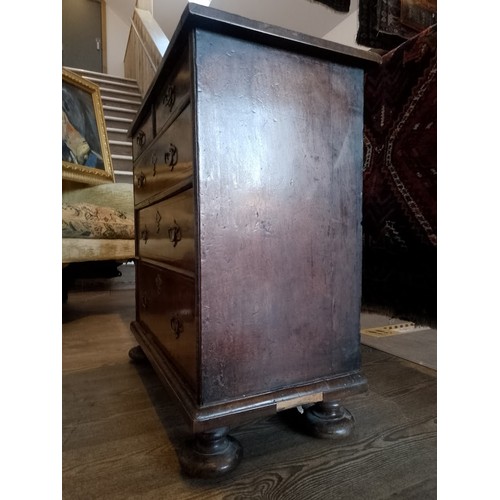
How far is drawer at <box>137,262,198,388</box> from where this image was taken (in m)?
0.71

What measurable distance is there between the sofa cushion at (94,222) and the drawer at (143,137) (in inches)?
28.3

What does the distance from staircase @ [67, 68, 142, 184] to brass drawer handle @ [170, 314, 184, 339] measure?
2.66 m

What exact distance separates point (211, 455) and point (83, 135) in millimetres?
2444

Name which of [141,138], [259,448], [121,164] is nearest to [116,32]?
[121,164]

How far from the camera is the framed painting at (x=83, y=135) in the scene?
87.4 inches

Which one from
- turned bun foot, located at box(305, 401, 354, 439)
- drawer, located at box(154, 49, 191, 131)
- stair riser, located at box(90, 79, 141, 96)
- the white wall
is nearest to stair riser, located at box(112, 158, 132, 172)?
stair riser, located at box(90, 79, 141, 96)

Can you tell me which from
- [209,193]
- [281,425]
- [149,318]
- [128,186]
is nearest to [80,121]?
[128,186]

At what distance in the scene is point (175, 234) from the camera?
2.62 ft

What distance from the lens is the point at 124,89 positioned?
4.44 meters

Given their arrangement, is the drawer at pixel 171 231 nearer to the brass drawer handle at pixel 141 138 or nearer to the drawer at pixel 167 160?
the drawer at pixel 167 160

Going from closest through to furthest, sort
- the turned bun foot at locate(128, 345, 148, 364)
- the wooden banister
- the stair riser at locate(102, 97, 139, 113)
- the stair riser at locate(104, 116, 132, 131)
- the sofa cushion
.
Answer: the turned bun foot at locate(128, 345, 148, 364)
the sofa cushion
the wooden banister
the stair riser at locate(104, 116, 132, 131)
the stair riser at locate(102, 97, 139, 113)

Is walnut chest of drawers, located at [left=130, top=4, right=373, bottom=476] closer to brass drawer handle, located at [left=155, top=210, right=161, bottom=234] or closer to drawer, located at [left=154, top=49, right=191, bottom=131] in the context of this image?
drawer, located at [left=154, top=49, right=191, bottom=131]
